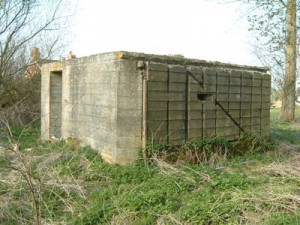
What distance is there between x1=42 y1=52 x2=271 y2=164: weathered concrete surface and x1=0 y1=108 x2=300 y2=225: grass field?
2.05ft

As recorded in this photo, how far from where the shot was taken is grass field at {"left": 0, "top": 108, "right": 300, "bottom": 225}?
394 cm

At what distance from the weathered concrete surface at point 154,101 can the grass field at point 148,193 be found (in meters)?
0.63

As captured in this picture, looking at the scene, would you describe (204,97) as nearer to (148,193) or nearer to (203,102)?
(203,102)

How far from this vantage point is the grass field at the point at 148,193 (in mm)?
3941

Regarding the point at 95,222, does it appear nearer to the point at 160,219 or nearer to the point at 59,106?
the point at 160,219

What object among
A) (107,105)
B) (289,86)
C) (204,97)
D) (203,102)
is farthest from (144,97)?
(289,86)

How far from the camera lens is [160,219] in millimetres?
3963

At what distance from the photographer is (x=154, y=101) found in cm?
610

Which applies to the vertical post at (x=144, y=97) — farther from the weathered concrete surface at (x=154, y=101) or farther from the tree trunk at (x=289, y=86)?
the tree trunk at (x=289, y=86)

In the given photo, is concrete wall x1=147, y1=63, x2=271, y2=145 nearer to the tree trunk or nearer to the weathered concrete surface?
the weathered concrete surface

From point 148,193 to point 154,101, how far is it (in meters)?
2.10

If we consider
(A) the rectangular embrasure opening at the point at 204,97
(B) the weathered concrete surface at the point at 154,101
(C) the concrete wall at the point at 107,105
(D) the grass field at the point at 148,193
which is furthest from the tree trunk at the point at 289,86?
(C) the concrete wall at the point at 107,105

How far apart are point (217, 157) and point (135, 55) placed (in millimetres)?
Answer: 2656

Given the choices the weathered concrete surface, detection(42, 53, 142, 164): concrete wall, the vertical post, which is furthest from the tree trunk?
detection(42, 53, 142, 164): concrete wall
